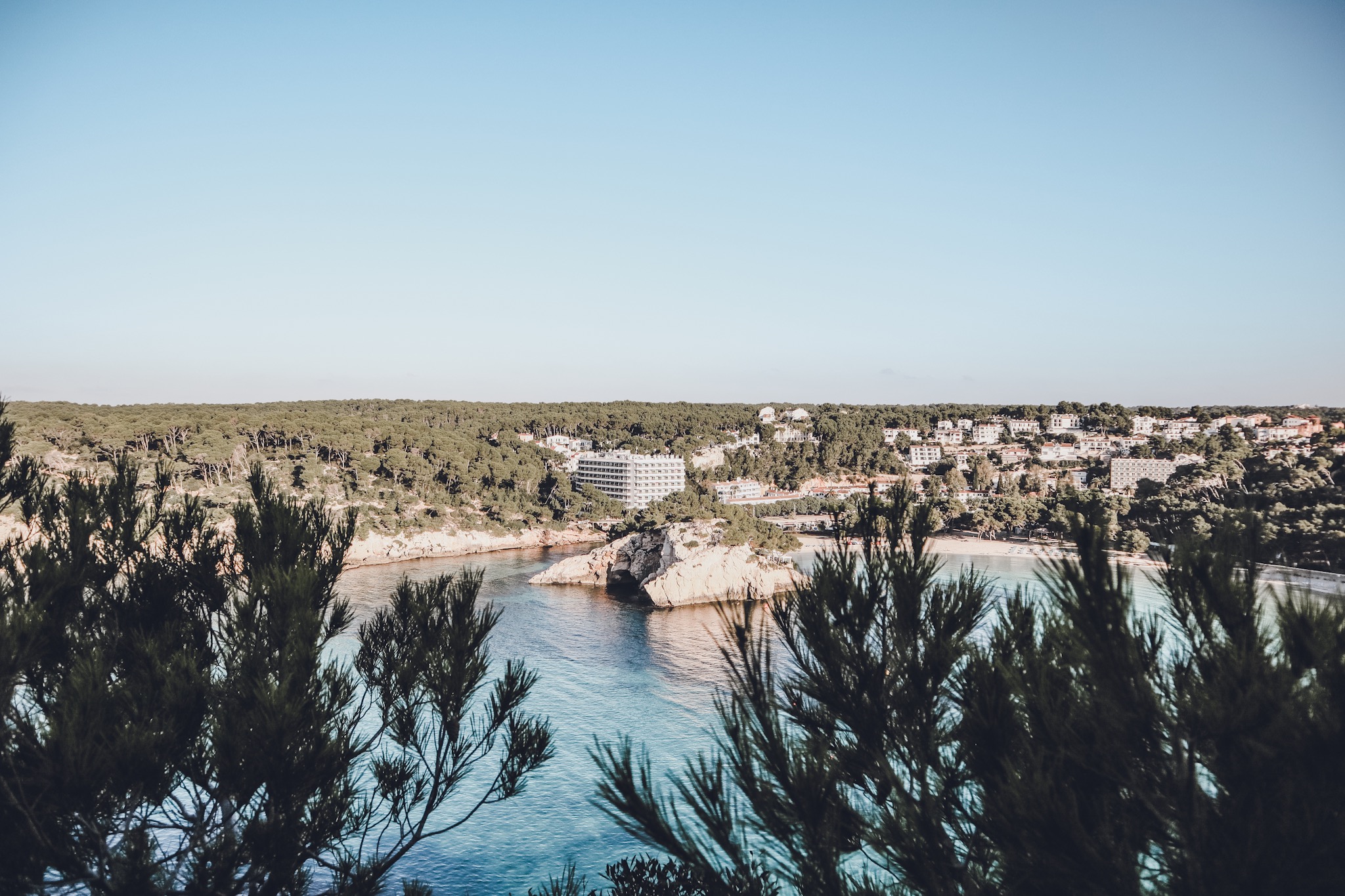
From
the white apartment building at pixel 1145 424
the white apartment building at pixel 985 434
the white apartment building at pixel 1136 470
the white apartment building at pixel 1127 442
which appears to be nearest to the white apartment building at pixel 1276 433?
the white apartment building at pixel 1127 442

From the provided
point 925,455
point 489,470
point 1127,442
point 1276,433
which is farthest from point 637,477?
point 1276,433

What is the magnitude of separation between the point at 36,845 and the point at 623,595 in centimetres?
2192

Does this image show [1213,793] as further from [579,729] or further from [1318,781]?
[579,729]

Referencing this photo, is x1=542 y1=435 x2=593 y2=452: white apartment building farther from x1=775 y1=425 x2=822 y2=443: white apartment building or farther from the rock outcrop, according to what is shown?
the rock outcrop

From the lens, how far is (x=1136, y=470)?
141ft

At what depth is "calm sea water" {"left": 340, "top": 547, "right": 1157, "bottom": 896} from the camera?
891 cm

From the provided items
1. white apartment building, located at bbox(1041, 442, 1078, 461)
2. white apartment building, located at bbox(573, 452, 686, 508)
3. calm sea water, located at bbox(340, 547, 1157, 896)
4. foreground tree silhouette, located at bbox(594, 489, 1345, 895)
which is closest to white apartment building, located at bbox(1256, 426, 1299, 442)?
white apartment building, located at bbox(1041, 442, 1078, 461)

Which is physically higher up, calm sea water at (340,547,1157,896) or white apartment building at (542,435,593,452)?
white apartment building at (542,435,593,452)

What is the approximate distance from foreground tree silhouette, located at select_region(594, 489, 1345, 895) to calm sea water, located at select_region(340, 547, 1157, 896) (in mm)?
419

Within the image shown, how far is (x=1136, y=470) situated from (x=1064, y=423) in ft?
68.9

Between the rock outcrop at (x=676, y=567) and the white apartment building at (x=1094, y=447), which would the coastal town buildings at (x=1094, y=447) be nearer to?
the white apartment building at (x=1094, y=447)

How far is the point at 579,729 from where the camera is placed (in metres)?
12.7

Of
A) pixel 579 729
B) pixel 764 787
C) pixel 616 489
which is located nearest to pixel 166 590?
pixel 764 787

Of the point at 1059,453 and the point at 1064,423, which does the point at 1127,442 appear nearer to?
the point at 1059,453
